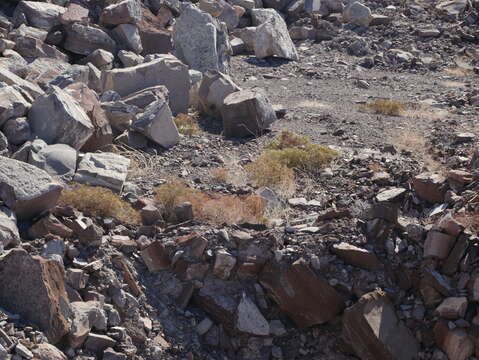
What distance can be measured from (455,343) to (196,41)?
8.81m

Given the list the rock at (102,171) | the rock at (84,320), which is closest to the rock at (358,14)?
the rock at (102,171)

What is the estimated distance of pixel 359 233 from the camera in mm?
8148

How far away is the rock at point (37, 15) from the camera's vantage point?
1378 centimetres

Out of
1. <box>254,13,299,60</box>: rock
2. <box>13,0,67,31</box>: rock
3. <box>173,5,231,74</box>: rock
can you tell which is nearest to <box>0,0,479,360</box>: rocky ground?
<box>13,0,67,31</box>: rock

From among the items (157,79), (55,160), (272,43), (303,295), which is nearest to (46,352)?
(303,295)

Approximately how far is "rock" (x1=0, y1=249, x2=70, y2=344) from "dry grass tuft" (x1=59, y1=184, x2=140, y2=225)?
1607 mm

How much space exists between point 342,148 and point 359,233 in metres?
3.10

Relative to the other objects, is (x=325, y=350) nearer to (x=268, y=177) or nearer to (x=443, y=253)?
(x=443, y=253)

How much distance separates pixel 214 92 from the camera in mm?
12258

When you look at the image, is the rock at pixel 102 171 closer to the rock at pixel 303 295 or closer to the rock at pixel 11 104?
the rock at pixel 11 104

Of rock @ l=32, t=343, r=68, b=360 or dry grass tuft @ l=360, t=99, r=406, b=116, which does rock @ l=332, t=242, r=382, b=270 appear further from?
dry grass tuft @ l=360, t=99, r=406, b=116

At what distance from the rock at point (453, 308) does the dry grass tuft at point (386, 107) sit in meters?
5.91

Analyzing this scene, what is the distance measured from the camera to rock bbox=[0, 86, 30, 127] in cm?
890

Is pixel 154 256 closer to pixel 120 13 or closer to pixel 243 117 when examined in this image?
pixel 243 117
